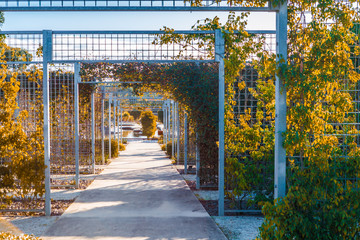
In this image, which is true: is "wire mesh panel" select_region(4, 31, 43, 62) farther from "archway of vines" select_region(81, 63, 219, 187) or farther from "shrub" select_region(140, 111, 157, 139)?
"shrub" select_region(140, 111, 157, 139)

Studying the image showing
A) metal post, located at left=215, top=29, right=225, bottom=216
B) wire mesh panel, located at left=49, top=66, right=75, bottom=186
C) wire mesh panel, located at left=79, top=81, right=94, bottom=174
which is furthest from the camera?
wire mesh panel, located at left=79, top=81, right=94, bottom=174

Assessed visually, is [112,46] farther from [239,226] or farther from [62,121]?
[62,121]

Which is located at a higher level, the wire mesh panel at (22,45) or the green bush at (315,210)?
the wire mesh panel at (22,45)

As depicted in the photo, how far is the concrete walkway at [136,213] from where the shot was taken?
5.55 metres

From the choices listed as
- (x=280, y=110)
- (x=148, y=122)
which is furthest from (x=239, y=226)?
(x=148, y=122)

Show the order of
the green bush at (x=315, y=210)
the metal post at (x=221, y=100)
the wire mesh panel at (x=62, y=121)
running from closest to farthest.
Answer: the green bush at (x=315, y=210), the metal post at (x=221, y=100), the wire mesh panel at (x=62, y=121)

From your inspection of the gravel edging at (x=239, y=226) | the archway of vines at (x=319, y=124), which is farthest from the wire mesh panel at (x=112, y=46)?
the gravel edging at (x=239, y=226)

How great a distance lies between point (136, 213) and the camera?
6.86 metres

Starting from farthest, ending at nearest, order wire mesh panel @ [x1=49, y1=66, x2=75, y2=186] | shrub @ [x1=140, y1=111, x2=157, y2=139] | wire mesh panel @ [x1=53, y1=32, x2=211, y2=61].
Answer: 1. shrub @ [x1=140, y1=111, x2=157, y2=139]
2. wire mesh panel @ [x1=49, y1=66, x2=75, y2=186]
3. wire mesh panel @ [x1=53, y1=32, x2=211, y2=61]

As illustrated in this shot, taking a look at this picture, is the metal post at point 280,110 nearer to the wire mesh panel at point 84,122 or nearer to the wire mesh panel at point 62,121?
the wire mesh panel at point 62,121

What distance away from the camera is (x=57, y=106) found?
9.47 m

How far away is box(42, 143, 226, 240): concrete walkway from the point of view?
5551 mm

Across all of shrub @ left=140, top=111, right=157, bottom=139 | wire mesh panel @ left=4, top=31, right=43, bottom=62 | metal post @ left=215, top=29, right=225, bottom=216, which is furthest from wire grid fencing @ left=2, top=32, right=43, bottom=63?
shrub @ left=140, top=111, right=157, bottom=139

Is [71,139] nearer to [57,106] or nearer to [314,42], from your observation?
[57,106]
